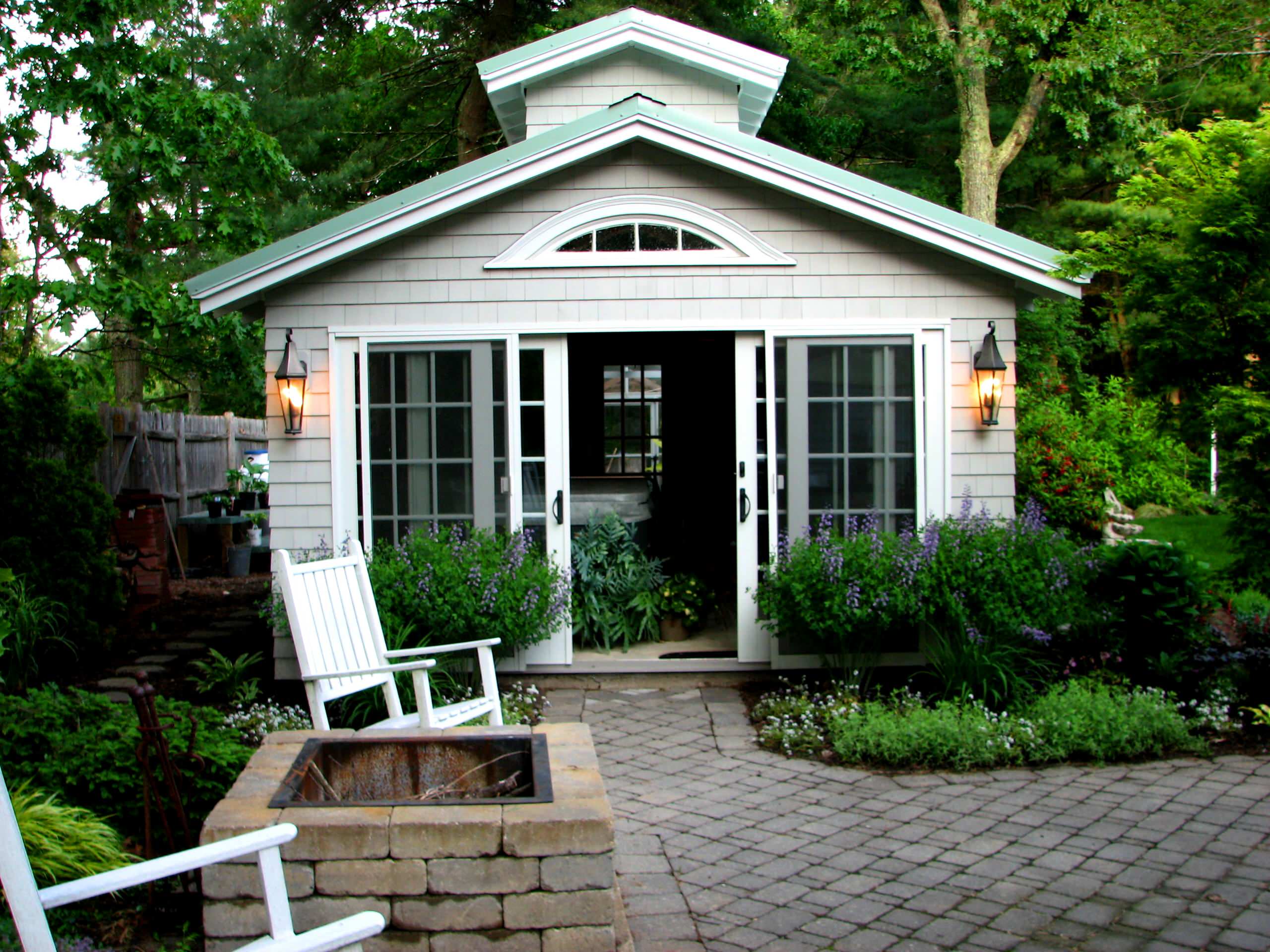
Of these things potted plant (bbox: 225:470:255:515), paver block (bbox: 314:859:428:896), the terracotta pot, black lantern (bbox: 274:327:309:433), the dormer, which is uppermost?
the dormer

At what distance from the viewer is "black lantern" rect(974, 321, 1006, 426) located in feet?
21.5

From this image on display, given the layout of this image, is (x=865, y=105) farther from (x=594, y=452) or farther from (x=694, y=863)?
(x=694, y=863)

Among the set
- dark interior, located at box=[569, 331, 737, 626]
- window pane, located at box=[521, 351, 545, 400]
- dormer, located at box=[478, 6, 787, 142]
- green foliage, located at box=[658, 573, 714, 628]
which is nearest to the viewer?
window pane, located at box=[521, 351, 545, 400]

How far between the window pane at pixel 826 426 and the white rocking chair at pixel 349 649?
2702 millimetres

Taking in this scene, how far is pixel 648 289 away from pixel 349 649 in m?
2.94

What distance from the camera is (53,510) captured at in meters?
7.13

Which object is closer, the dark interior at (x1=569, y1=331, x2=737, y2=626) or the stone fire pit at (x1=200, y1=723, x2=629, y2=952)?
the stone fire pit at (x1=200, y1=723, x2=629, y2=952)

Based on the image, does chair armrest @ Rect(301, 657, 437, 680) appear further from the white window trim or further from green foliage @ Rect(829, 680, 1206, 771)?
the white window trim

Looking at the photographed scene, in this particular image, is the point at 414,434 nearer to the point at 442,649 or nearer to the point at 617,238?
the point at 617,238

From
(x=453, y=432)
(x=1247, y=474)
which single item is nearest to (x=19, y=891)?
(x=453, y=432)

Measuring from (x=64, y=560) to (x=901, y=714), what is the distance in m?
5.13

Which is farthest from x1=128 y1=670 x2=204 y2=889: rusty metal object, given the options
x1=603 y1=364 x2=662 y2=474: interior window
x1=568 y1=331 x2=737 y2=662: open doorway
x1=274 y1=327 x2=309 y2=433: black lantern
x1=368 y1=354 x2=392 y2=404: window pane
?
x1=603 y1=364 x2=662 y2=474: interior window

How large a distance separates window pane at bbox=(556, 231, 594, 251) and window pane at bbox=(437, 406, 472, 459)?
1.13m

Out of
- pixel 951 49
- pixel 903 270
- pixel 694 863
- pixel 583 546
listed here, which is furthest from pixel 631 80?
pixel 951 49
